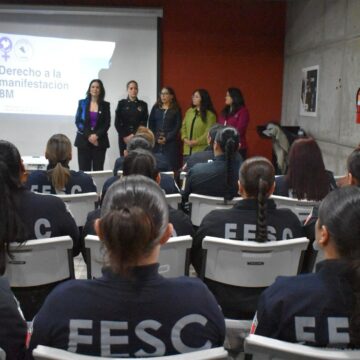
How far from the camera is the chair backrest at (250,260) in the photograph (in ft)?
6.18

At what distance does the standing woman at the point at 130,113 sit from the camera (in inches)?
257

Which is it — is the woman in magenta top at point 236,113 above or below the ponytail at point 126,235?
above

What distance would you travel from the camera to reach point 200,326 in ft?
3.87

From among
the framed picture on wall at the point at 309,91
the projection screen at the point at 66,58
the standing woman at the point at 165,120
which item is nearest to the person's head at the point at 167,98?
the standing woman at the point at 165,120

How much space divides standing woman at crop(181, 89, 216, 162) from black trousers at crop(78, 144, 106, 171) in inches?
46.3

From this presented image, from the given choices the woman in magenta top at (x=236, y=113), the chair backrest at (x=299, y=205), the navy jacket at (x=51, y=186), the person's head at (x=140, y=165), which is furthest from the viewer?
the woman in magenta top at (x=236, y=113)

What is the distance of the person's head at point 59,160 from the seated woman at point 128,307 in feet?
6.26

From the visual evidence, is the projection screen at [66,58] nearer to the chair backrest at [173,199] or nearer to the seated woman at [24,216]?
the chair backrest at [173,199]

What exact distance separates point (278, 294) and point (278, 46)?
261 inches

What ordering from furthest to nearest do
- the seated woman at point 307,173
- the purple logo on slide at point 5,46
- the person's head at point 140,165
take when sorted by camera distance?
1. the purple logo on slide at point 5,46
2. the seated woman at point 307,173
3. the person's head at point 140,165

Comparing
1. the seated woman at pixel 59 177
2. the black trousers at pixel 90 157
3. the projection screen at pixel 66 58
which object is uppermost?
the projection screen at pixel 66 58

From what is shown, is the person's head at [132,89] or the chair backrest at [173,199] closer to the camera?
the chair backrest at [173,199]

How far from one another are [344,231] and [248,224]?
828 mm

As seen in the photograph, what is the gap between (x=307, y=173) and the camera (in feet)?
9.71
